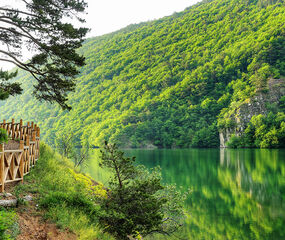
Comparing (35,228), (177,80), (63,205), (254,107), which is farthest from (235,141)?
(35,228)

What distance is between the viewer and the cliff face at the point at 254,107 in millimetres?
93812

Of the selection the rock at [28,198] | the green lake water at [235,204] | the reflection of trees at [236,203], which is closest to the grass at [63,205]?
the rock at [28,198]

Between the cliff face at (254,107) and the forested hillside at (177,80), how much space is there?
257cm

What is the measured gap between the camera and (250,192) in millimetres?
27625

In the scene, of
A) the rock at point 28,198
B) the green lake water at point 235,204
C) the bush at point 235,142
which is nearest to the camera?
the rock at point 28,198

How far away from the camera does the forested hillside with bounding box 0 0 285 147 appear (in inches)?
4414

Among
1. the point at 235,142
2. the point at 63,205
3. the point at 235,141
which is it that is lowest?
the point at 63,205

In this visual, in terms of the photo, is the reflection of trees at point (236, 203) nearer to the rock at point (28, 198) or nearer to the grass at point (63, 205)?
the grass at point (63, 205)

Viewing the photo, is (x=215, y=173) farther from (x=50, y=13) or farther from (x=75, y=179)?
(x=50, y=13)

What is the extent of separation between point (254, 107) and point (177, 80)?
55491 millimetres

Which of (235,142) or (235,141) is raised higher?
(235,141)

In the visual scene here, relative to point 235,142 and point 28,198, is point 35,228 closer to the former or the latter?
point 28,198

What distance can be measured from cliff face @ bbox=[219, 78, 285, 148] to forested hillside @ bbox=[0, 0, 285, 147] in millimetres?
2566

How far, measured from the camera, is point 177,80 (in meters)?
144
